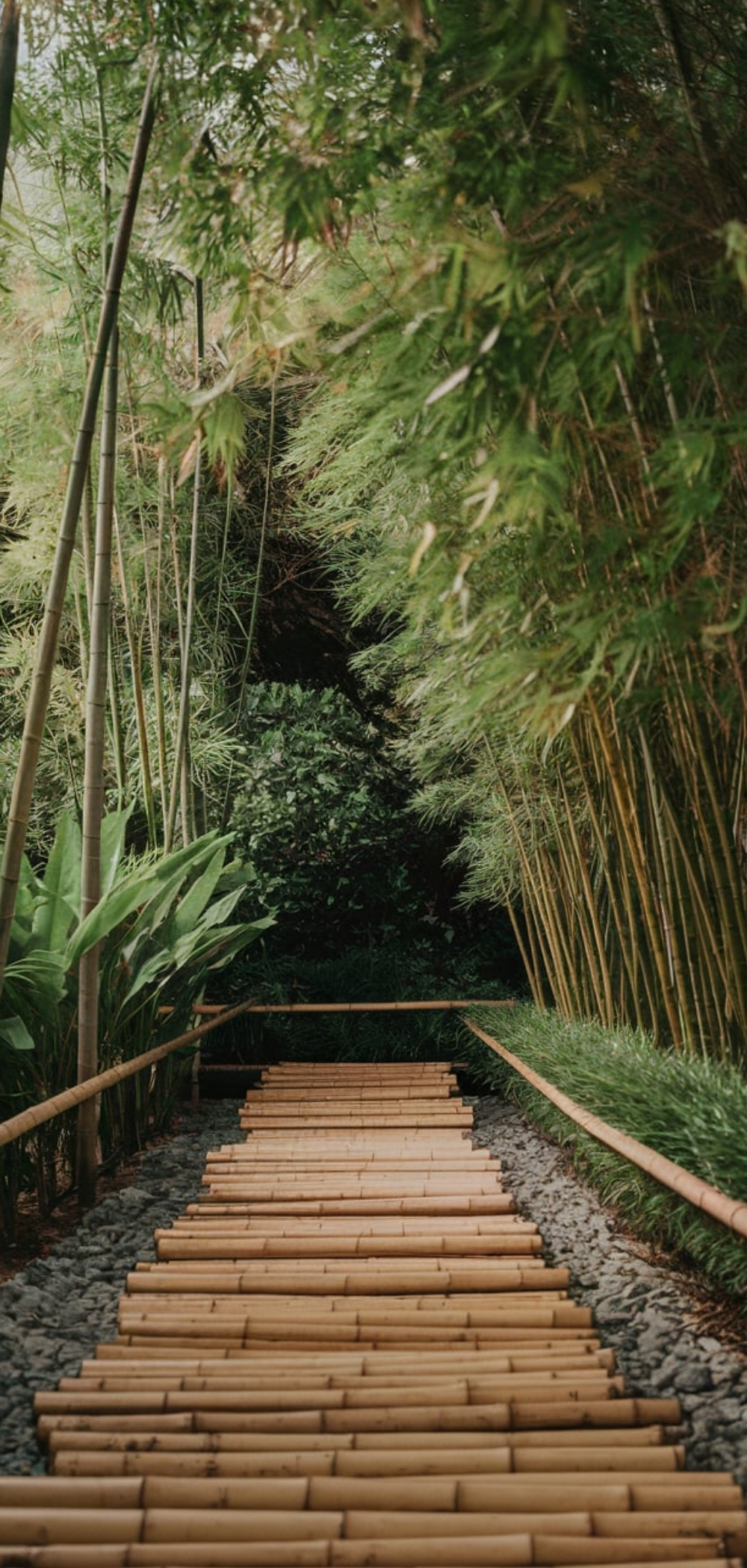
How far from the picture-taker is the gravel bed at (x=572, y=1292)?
1804 millimetres

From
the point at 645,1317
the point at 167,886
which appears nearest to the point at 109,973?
the point at 167,886

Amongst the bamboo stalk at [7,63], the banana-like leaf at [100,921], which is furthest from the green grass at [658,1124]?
the bamboo stalk at [7,63]

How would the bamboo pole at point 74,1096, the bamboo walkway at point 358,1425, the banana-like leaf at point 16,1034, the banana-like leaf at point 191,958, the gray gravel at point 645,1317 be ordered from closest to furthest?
the bamboo walkway at point 358,1425 < the gray gravel at point 645,1317 < the bamboo pole at point 74,1096 < the banana-like leaf at point 16,1034 < the banana-like leaf at point 191,958

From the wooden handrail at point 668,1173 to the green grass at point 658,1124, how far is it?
0.05 m

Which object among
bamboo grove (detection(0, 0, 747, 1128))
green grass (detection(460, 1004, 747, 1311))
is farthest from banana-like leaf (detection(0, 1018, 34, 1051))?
green grass (detection(460, 1004, 747, 1311))

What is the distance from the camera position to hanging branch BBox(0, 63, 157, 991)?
2.39 metres

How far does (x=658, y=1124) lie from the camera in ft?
8.31

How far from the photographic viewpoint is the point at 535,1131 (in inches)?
169

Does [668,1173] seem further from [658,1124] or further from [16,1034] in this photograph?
[16,1034]

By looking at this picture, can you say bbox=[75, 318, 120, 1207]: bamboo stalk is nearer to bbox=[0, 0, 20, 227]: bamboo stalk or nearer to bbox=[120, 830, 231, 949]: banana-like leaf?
bbox=[120, 830, 231, 949]: banana-like leaf

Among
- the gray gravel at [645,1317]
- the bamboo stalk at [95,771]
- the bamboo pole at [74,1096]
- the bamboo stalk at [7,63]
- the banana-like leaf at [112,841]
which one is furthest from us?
the banana-like leaf at [112,841]

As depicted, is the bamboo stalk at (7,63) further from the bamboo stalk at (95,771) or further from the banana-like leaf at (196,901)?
the banana-like leaf at (196,901)

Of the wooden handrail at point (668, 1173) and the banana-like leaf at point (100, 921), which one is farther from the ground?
the banana-like leaf at point (100, 921)

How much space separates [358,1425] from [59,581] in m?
1.64
